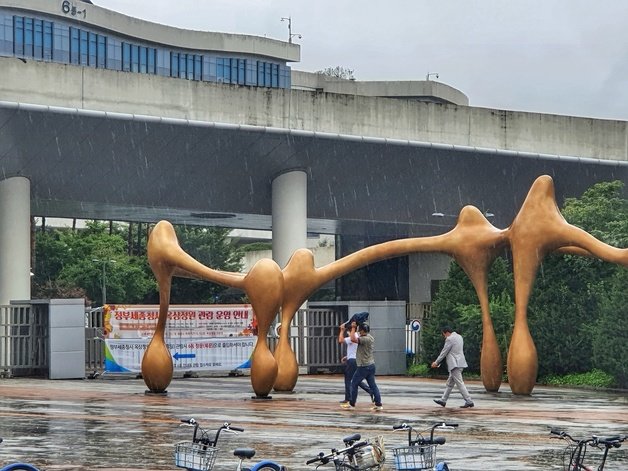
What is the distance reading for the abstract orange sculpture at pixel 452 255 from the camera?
983 inches

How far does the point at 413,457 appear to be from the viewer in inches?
371

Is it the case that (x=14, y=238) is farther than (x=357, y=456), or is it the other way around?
(x=14, y=238)

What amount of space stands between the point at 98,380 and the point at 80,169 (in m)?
6.96

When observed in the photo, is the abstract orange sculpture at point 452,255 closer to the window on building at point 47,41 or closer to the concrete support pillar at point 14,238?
the concrete support pillar at point 14,238

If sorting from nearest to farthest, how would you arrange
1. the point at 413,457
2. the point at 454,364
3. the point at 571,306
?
the point at 413,457 → the point at 454,364 → the point at 571,306

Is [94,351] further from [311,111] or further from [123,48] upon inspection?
[123,48]

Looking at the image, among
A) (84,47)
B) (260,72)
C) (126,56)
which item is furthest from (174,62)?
(84,47)

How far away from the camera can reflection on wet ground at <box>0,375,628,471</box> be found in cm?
1433

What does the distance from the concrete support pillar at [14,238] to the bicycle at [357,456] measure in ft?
88.4

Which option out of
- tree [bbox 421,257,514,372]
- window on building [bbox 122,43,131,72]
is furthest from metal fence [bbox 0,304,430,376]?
window on building [bbox 122,43,131,72]

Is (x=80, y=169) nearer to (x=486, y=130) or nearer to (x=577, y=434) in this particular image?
(x=486, y=130)

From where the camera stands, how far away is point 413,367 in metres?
37.1

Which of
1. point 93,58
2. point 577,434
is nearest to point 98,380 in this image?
point 577,434

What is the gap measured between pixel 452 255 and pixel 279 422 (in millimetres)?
8783
